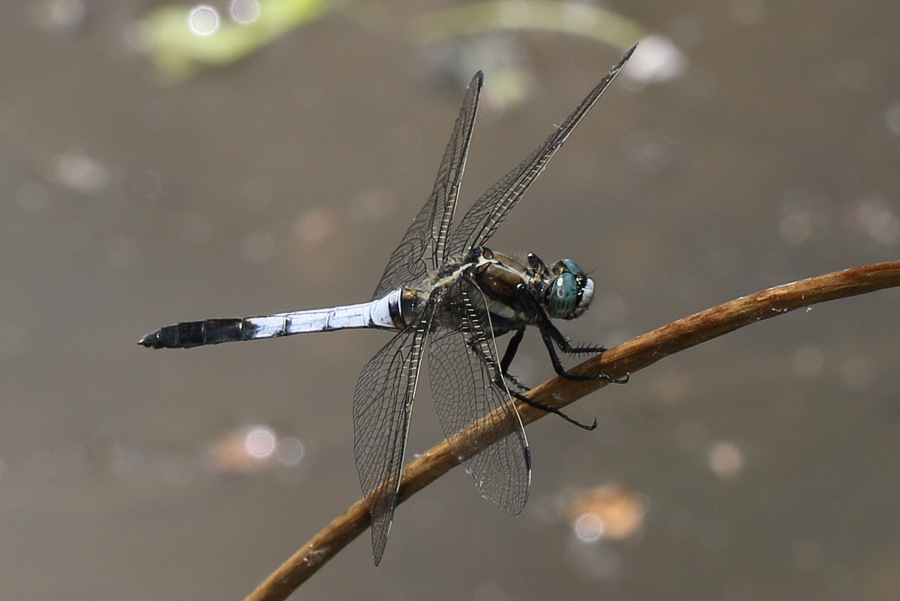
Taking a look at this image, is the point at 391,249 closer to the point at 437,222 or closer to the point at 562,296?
the point at 437,222

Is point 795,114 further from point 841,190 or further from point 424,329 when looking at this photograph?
point 424,329

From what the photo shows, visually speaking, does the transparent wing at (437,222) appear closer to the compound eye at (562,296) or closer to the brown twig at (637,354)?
the compound eye at (562,296)

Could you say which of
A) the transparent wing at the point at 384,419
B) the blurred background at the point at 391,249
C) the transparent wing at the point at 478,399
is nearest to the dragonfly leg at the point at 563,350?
the transparent wing at the point at 478,399

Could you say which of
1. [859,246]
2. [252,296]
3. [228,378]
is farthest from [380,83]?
[859,246]

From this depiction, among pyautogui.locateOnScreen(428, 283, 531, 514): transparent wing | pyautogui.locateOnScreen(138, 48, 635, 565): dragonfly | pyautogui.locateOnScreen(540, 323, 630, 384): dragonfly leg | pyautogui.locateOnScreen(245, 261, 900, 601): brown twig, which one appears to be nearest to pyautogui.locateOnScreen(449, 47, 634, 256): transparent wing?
pyautogui.locateOnScreen(138, 48, 635, 565): dragonfly

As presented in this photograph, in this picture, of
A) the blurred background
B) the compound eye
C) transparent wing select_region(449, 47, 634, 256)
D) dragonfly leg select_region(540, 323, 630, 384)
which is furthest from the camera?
the blurred background

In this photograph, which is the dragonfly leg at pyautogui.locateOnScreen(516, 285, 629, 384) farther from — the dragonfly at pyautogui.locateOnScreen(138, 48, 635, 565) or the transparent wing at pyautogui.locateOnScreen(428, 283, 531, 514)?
the transparent wing at pyautogui.locateOnScreen(428, 283, 531, 514)

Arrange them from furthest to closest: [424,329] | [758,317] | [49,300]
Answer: [49,300] < [424,329] < [758,317]
